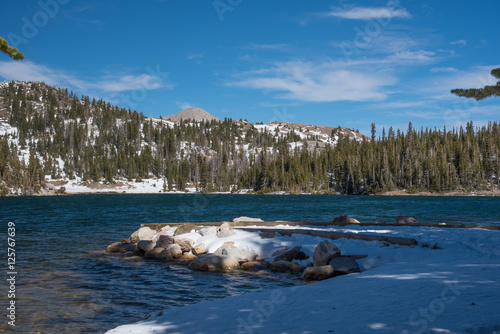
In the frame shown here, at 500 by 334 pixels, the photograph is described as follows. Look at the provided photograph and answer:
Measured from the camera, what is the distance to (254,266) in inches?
533

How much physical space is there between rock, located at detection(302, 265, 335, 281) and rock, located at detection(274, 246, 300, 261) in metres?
2.00

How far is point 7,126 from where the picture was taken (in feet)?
634

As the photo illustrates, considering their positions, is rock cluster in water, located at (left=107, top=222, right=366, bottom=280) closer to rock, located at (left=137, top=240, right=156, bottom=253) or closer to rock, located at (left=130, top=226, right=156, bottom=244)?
rock, located at (left=137, top=240, right=156, bottom=253)

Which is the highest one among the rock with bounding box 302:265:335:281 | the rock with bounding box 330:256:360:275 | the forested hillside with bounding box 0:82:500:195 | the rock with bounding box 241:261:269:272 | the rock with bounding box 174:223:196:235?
the forested hillside with bounding box 0:82:500:195

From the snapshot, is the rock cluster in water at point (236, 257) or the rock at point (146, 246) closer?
the rock cluster in water at point (236, 257)

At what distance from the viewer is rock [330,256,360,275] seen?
1120 centimetres

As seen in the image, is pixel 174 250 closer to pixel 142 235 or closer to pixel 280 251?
pixel 142 235

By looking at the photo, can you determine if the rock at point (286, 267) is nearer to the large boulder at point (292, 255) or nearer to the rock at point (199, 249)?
the large boulder at point (292, 255)

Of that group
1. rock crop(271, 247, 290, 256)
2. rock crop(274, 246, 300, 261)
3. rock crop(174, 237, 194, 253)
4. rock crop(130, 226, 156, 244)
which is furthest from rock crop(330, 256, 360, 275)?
rock crop(130, 226, 156, 244)

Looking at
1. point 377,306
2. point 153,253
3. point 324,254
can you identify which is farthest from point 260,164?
point 377,306

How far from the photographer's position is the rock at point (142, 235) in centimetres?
1961

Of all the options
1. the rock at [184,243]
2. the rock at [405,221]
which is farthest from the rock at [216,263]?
the rock at [405,221]

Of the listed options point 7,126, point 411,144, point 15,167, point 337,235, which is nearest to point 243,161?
point 411,144

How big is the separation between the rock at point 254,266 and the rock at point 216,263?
33 centimetres
